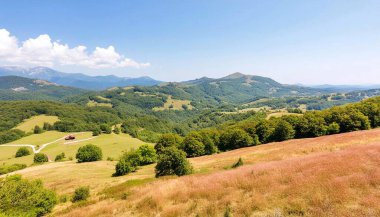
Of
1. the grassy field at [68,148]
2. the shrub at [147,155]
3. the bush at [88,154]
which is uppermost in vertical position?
the shrub at [147,155]

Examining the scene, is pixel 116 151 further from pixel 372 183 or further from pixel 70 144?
pixel 372 183

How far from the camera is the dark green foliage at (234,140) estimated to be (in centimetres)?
7262

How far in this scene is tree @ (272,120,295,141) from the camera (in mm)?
69062

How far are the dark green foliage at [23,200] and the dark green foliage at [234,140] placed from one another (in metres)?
56.1

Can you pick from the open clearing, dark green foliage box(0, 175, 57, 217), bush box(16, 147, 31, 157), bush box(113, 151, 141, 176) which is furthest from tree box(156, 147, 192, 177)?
bush box(16, 147, 31, 157)

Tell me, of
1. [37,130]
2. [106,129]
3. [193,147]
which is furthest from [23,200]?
[37,130]

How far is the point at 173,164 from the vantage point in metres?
36.1

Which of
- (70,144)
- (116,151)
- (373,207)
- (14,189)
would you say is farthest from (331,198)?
(70,144)

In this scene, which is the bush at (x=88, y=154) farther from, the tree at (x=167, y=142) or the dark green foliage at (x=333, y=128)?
the dark green foliage at (x=333, y=128)

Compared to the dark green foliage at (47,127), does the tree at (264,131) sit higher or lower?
higher

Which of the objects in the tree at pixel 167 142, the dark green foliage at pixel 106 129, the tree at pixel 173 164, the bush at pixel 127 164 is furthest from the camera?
the dark green foliage at pixel 106 129

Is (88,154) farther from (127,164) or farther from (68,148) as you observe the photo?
(68,148)

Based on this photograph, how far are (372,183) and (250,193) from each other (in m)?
5.74

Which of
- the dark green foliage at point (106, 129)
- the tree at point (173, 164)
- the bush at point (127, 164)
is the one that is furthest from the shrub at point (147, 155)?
the dark green foliage at point (106, 129)
